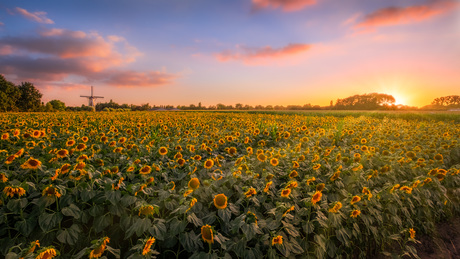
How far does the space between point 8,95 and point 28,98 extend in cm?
600

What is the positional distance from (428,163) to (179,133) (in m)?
7.07

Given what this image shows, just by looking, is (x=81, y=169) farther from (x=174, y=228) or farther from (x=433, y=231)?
(x=433, y=231)

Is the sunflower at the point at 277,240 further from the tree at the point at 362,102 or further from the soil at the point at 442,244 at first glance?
the tree at the point at 362,102

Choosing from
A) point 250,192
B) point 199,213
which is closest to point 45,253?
point 199,213

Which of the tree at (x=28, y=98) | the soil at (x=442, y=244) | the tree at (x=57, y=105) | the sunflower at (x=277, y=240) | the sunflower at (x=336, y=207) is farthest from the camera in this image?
the tree at (x=57, y=105)

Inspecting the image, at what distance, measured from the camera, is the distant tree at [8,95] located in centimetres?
5358

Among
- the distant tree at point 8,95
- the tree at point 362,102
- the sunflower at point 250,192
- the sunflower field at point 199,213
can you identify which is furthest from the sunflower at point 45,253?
the tree at point 362,102

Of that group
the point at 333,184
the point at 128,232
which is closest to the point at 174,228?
the point at 128,232

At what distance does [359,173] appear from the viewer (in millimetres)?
4066

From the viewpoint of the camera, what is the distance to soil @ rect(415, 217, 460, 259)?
3754 mm

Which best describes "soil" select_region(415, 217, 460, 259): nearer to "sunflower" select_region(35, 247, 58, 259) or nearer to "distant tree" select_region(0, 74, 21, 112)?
"sunflower" select_region(35, 247, 58, 259)

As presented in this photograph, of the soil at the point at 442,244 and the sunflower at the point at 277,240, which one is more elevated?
the sunflower at the point at 277,240

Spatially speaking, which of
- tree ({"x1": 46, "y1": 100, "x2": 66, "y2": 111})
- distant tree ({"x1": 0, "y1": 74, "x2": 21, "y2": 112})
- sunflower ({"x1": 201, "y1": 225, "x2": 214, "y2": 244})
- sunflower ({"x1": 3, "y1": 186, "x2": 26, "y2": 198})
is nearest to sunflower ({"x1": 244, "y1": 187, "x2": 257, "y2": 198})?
sunflower ({"x1": 201, "y1": 225, "x2": 214, "y2": 244})

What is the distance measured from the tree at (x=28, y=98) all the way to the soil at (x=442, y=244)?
269 feet
